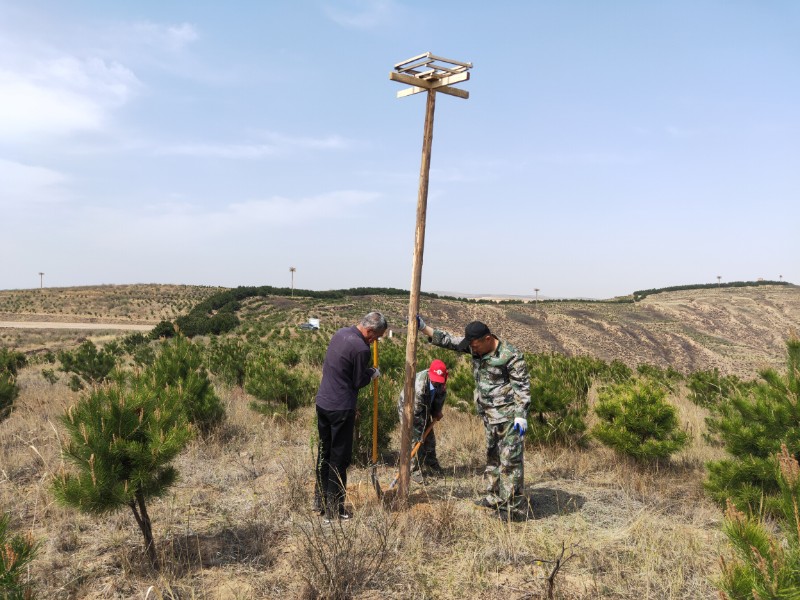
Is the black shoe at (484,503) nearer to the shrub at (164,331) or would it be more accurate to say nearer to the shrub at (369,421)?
the shrub at (369,421)

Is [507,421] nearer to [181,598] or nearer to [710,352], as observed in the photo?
[181,598]

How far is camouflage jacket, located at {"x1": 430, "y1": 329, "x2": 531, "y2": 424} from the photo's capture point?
15.9ft

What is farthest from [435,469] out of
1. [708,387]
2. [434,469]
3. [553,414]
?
[708,387]

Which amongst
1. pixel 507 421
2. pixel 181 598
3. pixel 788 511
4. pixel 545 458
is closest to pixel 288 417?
pixel 545 458

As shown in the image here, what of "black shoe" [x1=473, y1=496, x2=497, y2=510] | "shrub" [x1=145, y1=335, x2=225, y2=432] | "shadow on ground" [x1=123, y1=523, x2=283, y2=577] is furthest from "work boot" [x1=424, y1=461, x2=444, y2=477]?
"shrub" [x1=145, y1=335, x2=225, y2=432]

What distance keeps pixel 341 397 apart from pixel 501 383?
1459 mm

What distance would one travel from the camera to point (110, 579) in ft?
11.5

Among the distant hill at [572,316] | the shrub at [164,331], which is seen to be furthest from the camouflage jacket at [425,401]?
the shrub at [164,331]

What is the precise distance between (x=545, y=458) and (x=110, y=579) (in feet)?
16.4

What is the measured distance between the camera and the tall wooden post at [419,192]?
15.6ft

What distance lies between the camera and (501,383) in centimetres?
498

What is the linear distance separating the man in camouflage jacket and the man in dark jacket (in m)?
0.57

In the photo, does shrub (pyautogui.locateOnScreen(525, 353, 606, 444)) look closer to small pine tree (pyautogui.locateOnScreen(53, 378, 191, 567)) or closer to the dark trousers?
the dark trousers

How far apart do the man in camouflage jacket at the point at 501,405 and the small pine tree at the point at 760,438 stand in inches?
66.5
